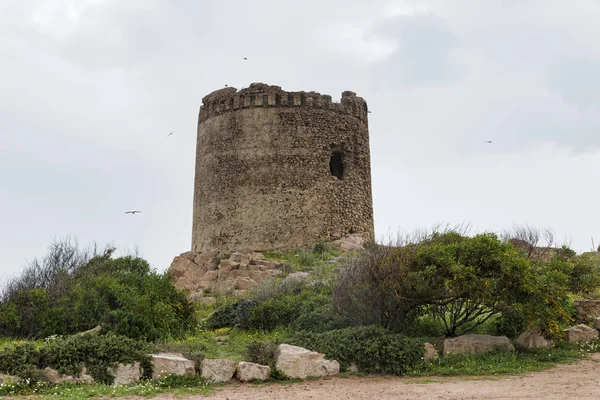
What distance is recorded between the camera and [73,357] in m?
9.69

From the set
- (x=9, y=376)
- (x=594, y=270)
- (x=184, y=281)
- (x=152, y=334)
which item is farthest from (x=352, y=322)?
(x=184, y=281)

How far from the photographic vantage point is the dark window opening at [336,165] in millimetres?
22750

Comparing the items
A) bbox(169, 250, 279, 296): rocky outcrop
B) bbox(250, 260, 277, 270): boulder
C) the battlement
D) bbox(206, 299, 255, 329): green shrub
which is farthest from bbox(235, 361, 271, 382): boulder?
the battlement

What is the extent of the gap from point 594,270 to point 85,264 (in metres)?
12.8

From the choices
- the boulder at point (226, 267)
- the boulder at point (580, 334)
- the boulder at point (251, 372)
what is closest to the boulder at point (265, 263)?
the boulder at point (226, 267)

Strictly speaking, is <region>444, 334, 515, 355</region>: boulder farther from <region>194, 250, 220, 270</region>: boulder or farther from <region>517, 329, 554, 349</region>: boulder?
<region>194, 250, 220, 270</region>: boulder

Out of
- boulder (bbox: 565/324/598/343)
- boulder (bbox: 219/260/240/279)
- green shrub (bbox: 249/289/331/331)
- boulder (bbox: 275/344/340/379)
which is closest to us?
boulder (bbox: 275/344/340/379)

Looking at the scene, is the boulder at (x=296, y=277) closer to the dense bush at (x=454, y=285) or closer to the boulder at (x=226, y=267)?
the boulder at (x=226, y=267)

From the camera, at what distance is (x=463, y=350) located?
11.0m

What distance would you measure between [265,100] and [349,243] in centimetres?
548

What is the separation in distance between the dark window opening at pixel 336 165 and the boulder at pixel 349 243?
232 cm

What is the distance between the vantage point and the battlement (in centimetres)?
2198

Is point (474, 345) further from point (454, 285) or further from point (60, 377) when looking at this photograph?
point (60, 377)

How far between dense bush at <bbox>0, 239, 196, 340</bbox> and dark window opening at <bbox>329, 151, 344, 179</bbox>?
9.29m
